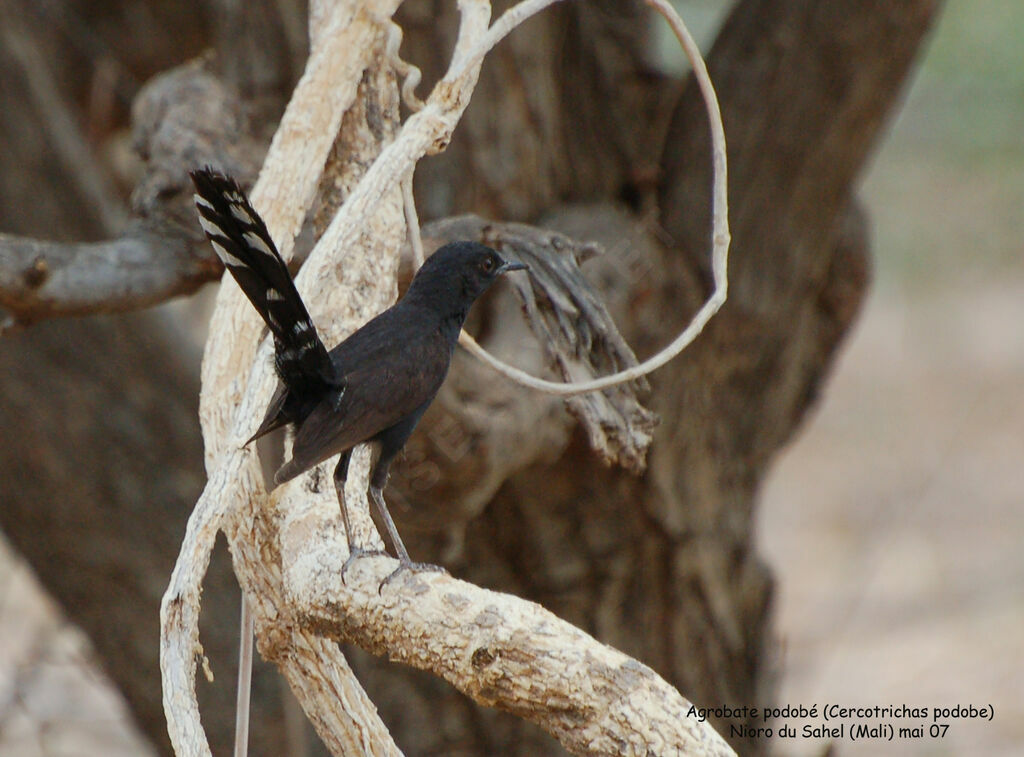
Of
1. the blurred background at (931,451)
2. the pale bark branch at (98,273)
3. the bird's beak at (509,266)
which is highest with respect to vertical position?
the pale bark branch at (98,273)

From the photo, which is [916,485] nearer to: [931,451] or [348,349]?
[931,451]

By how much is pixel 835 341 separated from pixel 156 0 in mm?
3200

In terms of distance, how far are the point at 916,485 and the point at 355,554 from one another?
958cm

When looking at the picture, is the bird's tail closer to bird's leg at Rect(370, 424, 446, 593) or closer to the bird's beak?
bird's leg at Rect(370, 424, 446, 593)

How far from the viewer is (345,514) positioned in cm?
198

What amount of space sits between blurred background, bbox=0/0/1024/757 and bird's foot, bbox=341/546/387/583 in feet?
8.99

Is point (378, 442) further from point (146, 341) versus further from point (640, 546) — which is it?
point (146, 341)

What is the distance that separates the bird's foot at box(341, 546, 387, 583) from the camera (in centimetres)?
168

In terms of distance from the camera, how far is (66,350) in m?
4.17

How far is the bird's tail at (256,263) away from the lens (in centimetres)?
177

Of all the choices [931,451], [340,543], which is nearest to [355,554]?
[340,543]

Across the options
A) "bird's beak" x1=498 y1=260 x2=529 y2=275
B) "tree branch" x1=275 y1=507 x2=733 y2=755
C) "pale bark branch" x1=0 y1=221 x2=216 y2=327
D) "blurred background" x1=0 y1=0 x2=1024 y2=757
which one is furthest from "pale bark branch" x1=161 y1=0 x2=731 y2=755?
"blurred background" x1=0 y1=0 x2=1024 y2=757

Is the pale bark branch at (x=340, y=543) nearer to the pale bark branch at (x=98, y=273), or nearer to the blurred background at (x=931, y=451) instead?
the pale bark branch at (x=98, y=273)

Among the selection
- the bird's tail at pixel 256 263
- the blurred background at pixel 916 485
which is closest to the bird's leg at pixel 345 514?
the bird's tail at pixel 256 263
